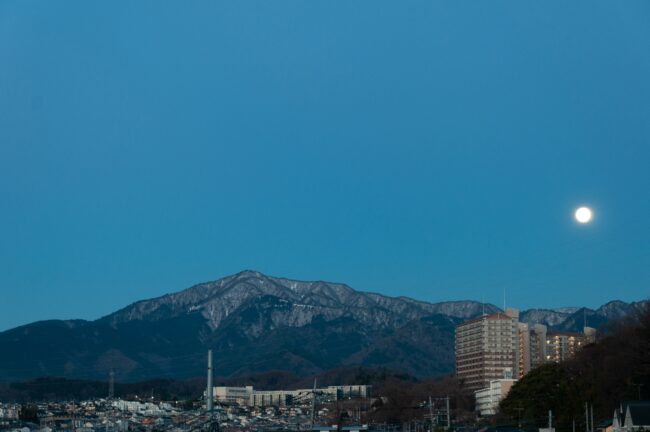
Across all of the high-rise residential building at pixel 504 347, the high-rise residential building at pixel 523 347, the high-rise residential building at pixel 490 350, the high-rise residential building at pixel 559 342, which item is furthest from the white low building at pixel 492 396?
the high-rise residential building at pixel 559 342

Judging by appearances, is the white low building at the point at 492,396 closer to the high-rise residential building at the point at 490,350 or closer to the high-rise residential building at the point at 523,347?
the high-rise residential building at the point at 490,350

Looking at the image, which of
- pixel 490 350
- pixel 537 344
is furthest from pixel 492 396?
pixel 537 344

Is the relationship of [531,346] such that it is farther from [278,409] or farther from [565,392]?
[565,392]

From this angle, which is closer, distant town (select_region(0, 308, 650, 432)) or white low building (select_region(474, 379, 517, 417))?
distant town (select_region(0, 308, 650, 432))

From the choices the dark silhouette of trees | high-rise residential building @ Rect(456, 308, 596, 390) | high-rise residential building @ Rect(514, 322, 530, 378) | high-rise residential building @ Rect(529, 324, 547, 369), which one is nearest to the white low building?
high-rise residential building @ Rect(456, 308, 596, 390)

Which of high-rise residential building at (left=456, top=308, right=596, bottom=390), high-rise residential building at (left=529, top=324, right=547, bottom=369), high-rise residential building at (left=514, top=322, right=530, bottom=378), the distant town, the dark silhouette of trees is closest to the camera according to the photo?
the dark silhouette of trees

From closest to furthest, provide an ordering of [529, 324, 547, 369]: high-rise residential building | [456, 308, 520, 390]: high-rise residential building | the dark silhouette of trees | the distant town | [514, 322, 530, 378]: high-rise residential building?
the dark silhouette of trees → the distant town → [456, 308, 520, 390]: high-rise residential building → [514, 322, 530, 378]: high-rise residential building → [529, 324, 547, 369]: high-rise residential building

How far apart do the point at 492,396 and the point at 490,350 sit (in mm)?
28832

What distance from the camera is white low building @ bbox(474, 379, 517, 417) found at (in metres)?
119

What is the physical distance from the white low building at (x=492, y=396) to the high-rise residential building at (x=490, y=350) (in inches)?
610

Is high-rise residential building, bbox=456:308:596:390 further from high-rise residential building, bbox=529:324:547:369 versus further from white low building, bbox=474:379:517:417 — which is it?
white low building, bbox=474:379:517:417

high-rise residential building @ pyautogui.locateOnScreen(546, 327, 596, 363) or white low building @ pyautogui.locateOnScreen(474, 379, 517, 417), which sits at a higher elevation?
high-rise residential building @ pyautogui.locateOnScreen(546, 327, 596, 363)

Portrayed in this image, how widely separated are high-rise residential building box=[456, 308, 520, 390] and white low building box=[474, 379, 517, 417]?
610 inches

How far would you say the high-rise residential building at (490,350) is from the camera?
500ft
